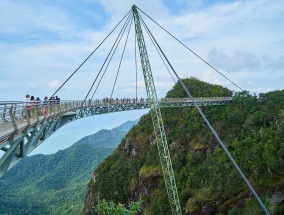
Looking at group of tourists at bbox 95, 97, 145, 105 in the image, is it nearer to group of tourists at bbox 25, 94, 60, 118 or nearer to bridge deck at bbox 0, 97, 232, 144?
bridge deck at bbox 0, 97, 232, 144

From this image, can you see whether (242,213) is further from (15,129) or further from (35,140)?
(15,129)

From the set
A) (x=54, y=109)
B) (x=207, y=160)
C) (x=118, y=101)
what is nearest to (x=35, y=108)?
(x=54, y=109)

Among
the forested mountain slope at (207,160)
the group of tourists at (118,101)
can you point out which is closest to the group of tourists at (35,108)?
the group of tourists at (118,101)

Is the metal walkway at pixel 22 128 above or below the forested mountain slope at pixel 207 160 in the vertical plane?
above

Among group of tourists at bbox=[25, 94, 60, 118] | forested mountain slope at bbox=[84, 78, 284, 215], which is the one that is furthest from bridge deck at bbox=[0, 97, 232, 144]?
forested mountain slope at bbox=[84, 78, 284, 215]

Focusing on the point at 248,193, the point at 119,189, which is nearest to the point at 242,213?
the point at 248,193

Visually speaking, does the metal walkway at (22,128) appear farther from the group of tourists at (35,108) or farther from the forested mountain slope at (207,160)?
the forested mountain slope at (207,160)

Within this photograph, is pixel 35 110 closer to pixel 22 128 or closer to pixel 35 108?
pixel 35 108

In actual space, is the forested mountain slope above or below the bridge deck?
below
